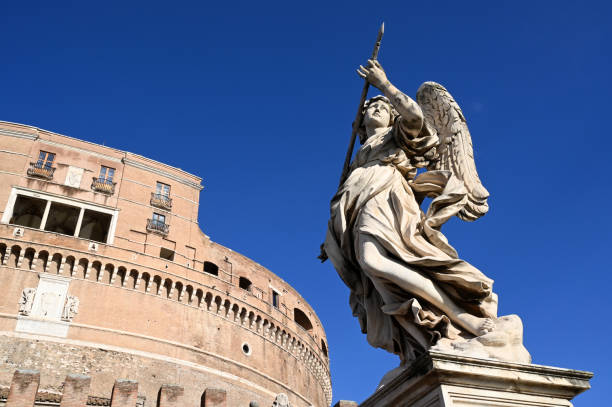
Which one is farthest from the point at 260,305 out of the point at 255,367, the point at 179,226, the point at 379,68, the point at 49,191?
the point at 379,68

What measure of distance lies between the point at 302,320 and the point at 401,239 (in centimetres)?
3038

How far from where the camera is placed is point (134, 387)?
1525cm

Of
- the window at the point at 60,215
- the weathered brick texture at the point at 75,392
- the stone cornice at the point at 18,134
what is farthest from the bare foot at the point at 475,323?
the stone cornice at the point at 18,134

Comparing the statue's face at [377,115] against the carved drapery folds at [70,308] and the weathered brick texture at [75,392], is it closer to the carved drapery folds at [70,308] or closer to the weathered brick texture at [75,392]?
the weathered brick texture at [75,392]

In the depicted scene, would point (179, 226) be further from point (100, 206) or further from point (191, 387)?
point (191, 387)

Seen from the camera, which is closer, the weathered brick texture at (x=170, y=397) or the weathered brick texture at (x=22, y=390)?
the weathered brick texture at (x=22, y=390)

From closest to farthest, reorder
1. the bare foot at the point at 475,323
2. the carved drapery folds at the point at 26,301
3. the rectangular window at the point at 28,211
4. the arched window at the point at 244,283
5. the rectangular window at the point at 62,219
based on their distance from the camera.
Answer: the bare foot at the point at 475,323 → the carved drapery folds at the point at 26,301 → the rectangular window at the point at 28,211 → the rectangular window at the point at 62,219 → the arched window at the point at 244,283

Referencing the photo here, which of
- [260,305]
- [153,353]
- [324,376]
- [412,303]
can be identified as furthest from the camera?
[324,376]

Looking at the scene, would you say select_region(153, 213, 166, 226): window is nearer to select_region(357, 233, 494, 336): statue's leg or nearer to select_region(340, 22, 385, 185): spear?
select_region(340, 22, 385, 185): spear

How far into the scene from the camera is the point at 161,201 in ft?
86.9

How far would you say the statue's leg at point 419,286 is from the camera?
2049mm

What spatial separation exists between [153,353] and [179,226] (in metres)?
6.69

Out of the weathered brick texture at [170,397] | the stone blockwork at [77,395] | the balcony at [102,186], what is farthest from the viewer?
the balcony at [102,186]

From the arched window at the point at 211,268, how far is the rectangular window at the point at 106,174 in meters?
6.42
